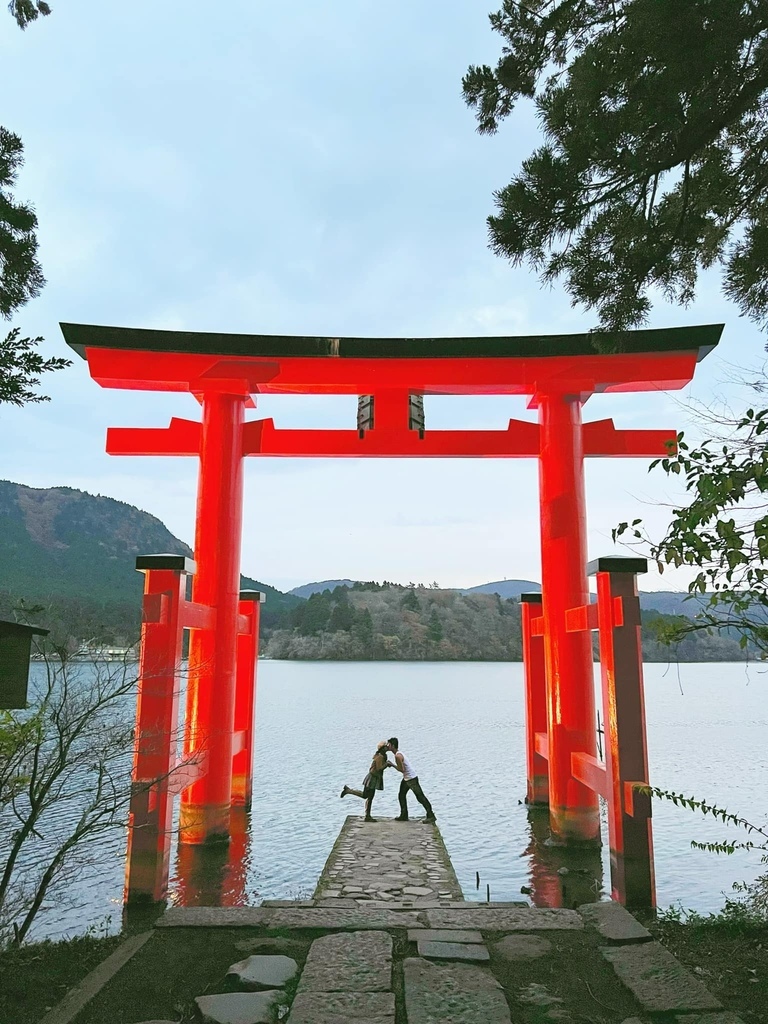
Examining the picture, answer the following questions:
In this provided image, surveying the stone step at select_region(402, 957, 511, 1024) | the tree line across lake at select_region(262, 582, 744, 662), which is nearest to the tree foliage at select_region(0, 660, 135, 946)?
the stone step at select_region(402, 957, 511, 1024)

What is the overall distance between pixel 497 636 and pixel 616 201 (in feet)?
203

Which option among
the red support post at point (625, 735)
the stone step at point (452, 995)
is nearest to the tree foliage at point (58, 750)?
the stone step at point (452, 995)

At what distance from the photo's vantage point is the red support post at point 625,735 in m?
5.63

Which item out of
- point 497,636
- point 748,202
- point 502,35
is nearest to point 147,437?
point 502,35

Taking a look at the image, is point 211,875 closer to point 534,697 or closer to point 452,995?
point 534,697

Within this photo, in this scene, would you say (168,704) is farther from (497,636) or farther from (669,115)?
(497,636)

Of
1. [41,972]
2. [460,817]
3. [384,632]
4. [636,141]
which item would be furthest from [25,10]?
[384,632]

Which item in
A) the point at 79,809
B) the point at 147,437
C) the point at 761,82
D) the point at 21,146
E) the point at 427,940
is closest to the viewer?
the point at 761,82

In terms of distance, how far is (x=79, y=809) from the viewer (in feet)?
38.8

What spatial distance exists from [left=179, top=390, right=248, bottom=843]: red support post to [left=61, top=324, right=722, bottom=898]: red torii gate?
15 mm

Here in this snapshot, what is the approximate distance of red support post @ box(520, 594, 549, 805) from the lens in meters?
9.79

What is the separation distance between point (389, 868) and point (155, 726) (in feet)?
8.64

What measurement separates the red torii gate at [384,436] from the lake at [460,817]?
0.71 m

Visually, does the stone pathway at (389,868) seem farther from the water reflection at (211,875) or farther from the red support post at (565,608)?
the red support post at (565,608)
